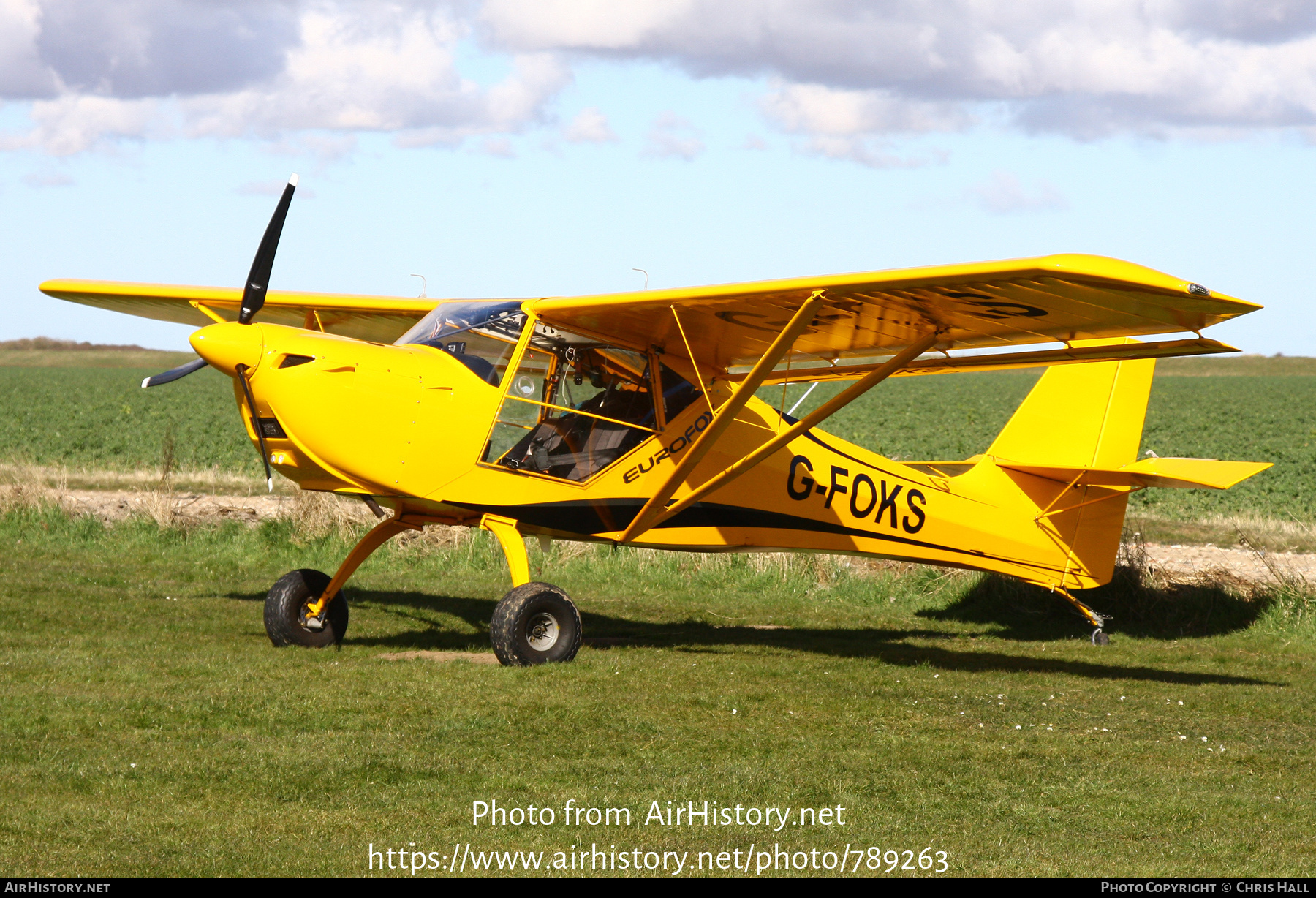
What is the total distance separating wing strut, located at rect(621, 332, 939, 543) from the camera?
8.93 metres

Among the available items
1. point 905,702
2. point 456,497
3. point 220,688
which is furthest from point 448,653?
point 905,702

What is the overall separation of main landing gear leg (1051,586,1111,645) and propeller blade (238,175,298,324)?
7.57m

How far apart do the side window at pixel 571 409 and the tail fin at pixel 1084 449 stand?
3.89 meters

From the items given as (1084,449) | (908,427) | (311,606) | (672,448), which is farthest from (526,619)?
(908,427)

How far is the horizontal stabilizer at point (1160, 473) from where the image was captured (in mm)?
10312

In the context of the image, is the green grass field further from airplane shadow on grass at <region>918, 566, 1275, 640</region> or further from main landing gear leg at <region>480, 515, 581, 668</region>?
main landing gear leg at <region>480, 515, 581, 668</region>

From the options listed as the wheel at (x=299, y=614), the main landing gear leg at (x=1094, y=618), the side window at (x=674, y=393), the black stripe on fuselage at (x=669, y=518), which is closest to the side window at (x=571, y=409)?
the side window at (x=674, y=393)

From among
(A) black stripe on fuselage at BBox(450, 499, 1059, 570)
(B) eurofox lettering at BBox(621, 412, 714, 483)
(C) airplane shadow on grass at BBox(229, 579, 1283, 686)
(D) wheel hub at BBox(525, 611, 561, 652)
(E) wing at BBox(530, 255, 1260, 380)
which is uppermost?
(E) wing at BBox(530, 255, 1260, 380)

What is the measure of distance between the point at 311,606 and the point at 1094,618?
705 centimetres

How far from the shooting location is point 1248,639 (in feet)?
37.0

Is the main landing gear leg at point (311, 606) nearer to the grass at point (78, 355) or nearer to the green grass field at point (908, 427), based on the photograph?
the green grass field at point (908, 427)

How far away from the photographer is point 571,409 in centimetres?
936

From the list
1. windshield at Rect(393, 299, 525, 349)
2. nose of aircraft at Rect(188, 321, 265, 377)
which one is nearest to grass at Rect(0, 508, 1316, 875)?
nose of aircraft at Rect(188, 321, 265, 377)
